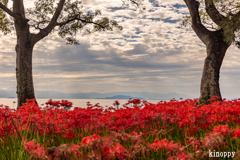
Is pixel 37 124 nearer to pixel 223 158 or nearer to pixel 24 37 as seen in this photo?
pixel 223 158

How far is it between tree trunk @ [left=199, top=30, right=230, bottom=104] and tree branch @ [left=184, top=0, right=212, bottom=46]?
1.35ft

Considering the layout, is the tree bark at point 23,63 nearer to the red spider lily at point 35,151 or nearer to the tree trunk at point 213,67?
the tree trunk at point 213,67

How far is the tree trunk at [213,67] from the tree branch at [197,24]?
0.41 meters

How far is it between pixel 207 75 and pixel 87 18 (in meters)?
10.3

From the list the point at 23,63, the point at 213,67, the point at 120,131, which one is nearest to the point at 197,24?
the point at 213,67

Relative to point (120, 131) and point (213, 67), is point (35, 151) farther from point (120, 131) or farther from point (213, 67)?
point (213, 67)

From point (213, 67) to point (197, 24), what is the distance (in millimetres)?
2783

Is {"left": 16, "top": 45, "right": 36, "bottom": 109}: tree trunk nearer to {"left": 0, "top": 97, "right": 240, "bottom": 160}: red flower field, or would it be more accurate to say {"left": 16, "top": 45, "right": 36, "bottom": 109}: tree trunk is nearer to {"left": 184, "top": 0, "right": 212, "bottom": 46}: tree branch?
{"left": 0, "top": 97, "right": 240, "bottom": 160}: red flower field

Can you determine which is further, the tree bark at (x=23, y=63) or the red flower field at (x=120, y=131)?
the tree bark at (x=23, y=63)

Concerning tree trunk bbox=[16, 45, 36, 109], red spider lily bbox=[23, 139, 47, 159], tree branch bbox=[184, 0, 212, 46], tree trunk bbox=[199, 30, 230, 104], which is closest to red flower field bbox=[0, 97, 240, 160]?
red spider lily bbox=[23, 139, 47, 159]

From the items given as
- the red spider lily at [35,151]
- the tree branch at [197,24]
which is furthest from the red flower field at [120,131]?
the tree branch at [197,24]

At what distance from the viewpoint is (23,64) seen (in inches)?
451

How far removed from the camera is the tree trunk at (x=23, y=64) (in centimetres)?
1141

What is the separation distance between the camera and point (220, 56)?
→ 1068 centimetres
